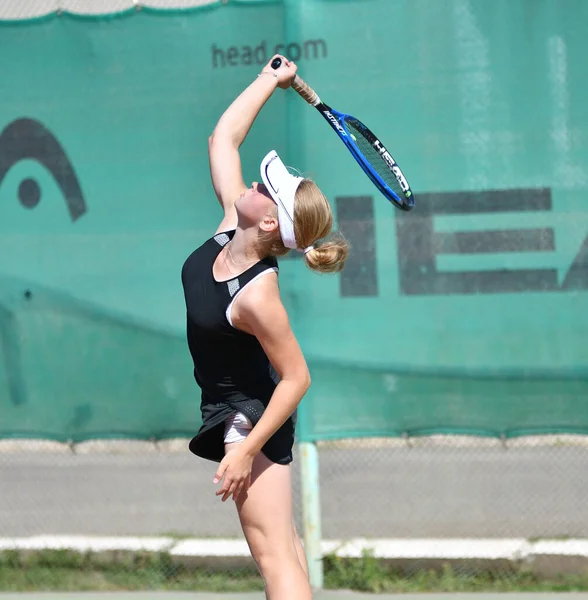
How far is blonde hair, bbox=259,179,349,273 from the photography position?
2676 mm

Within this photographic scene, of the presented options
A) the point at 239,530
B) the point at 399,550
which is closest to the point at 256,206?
the point at 399,550

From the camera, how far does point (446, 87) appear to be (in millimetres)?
3842

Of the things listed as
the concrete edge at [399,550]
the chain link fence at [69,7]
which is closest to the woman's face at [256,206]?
the chain link fence at [69,7]

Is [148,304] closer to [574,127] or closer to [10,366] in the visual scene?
[10,366]

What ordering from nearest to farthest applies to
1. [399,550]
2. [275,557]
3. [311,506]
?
[275,557] < [311,506] < [399,550]

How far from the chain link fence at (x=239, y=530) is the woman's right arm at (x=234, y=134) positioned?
1.35 metres

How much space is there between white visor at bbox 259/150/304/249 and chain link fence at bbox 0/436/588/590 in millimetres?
1489

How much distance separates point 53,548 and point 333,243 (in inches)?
86.1

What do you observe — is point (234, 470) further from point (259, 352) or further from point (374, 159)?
point (374, 159)

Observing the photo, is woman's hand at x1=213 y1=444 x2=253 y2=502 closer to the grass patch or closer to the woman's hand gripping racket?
the woman's hand gripping racket

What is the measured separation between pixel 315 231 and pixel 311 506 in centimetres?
154

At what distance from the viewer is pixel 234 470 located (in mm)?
2652

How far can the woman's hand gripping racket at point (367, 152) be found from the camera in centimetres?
319

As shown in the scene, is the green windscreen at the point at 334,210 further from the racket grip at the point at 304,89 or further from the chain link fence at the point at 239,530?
the racket grip at the point at 304,89
